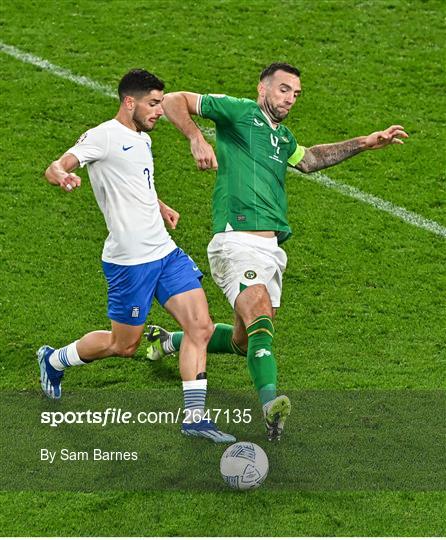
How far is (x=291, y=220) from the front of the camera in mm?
12422

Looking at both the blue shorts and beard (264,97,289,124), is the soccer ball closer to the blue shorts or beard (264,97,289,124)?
the blue shorts

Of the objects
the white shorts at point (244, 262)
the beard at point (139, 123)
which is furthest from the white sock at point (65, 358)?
the beard at point (139, 123)

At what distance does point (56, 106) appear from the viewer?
13922mm

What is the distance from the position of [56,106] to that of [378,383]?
537 centimetres

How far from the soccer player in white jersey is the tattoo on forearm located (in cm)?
119

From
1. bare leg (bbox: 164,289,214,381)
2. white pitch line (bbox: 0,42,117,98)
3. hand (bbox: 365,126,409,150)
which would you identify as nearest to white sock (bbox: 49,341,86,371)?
bare leg (bbox: 164,289,214,381)

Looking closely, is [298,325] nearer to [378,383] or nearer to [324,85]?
[378,383]

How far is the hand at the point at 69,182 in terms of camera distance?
824cm

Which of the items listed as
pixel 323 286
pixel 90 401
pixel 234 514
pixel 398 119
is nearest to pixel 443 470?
pixel 234 514

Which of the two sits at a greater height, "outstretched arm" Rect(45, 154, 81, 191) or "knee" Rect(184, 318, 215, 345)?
"outstretched arm" Rect(45, 154, 81, 191)

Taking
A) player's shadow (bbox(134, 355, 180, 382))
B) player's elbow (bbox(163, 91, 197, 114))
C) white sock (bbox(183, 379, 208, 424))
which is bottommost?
player's shadow (bbox(134, 355, 180, 382))

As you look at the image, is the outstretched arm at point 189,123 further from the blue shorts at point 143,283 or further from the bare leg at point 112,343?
the bare leg at point 112,343

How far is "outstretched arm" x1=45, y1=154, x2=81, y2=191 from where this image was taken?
27.1 ft

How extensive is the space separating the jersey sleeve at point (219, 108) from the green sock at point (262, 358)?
4.55 feet
